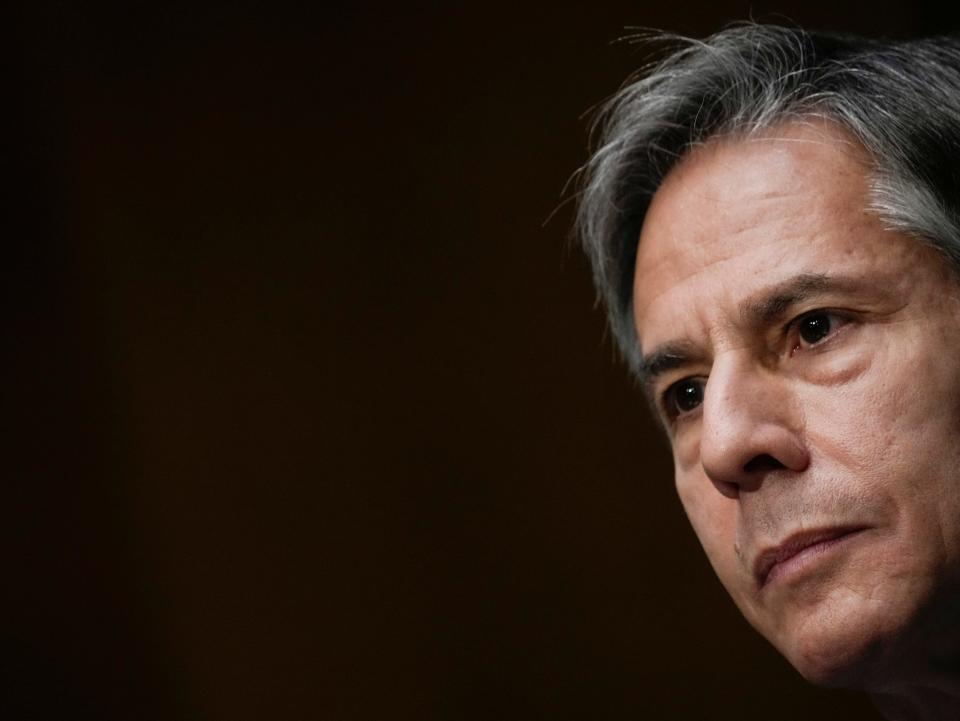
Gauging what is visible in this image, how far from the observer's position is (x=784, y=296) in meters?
1.16

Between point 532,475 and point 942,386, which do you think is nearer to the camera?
point 942,386

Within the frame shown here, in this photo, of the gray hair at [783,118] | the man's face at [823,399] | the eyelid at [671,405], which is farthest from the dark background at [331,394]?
the man's face at [823,399]

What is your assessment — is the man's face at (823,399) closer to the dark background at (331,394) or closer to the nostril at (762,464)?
the nostril at (762,464)

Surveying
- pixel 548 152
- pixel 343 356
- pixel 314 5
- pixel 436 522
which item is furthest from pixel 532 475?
pixel 314 5

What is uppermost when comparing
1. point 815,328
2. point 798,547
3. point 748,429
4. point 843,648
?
point 815,328

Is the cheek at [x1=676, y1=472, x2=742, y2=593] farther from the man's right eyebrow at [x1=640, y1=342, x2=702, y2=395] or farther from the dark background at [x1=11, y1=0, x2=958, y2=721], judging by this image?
the dark background at [x1=11, y1=0, x2=958, y2=721]

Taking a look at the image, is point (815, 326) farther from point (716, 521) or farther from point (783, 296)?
point (716, 521)

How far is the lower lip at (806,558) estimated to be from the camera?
1.10 meters

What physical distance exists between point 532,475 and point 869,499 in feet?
3.17

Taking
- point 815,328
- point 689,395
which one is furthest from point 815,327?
point 689,395

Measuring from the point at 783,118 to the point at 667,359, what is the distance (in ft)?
1.01

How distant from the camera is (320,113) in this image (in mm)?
1964

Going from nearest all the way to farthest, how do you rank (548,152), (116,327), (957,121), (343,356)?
(957,121)
(116,327)
(343,356)
(548,152)

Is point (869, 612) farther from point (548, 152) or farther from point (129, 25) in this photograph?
point (129, 25)
